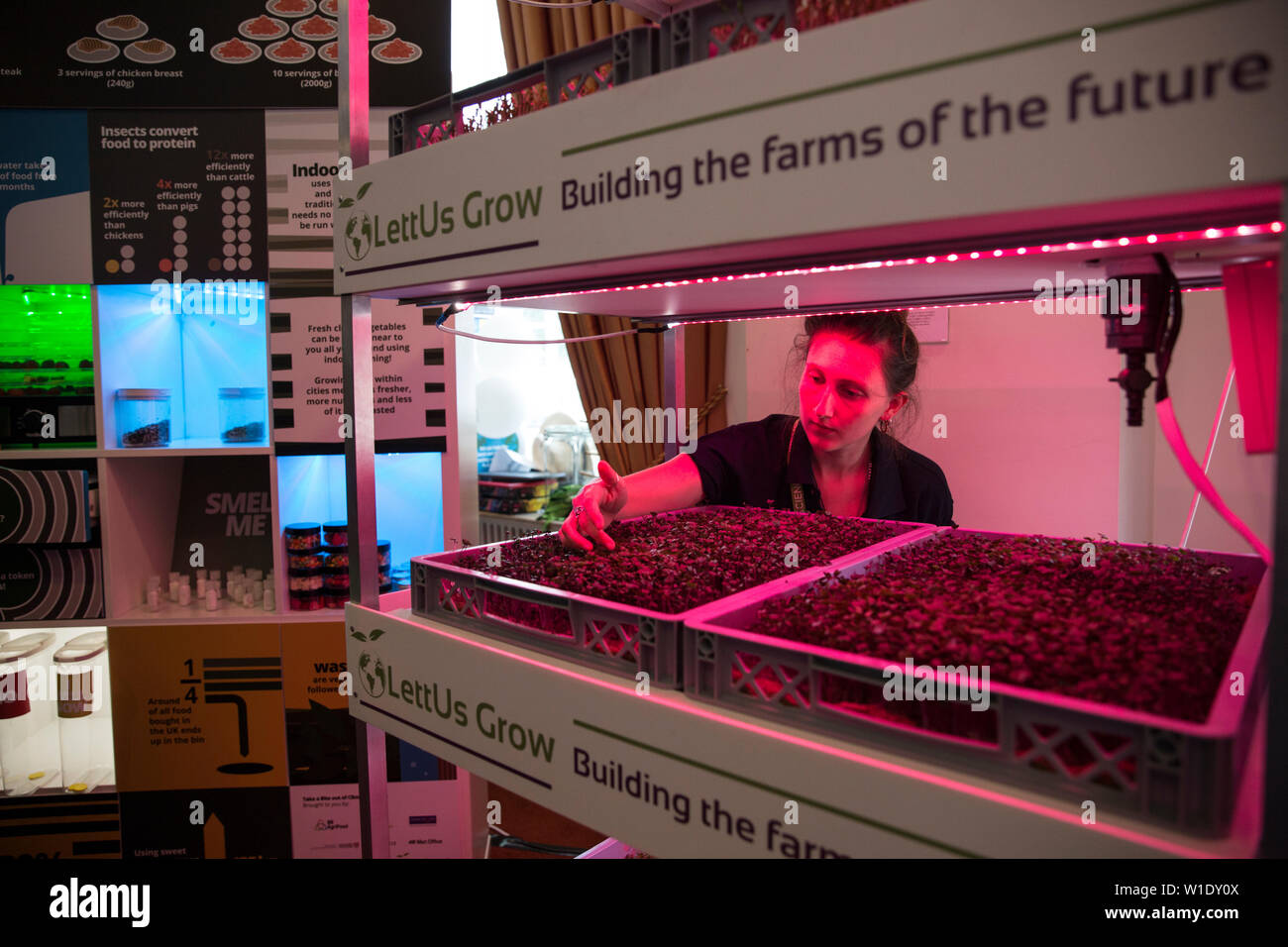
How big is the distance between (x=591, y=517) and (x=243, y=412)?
2018mm

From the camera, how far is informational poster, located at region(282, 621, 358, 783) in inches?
104

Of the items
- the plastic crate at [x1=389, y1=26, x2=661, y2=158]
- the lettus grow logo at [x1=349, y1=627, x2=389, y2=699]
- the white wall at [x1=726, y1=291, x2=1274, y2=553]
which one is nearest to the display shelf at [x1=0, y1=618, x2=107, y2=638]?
the lettus grow logo at [x1=349, y1=627, x2=389, y2=699]

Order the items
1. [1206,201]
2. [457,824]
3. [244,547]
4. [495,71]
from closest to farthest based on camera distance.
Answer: [1206,201], [457,824], [244,547], [495,71]

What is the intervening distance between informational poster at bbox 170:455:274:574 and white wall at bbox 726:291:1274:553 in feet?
8.04

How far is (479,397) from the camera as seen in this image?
4168 mm

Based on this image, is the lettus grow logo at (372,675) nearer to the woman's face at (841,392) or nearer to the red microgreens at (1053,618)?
the red microgreens at (1053,618)

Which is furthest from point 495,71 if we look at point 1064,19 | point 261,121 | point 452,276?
point 1064,19

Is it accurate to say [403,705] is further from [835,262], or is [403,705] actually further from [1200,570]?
[1200,570]

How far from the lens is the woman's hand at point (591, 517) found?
4.19 feet

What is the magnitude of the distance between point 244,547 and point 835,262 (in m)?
2.85

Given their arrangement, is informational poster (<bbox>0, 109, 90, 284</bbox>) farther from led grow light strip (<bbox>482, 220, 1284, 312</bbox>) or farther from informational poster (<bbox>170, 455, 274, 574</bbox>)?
led grow light strip (<bbox>482, 220, 1284, 312</bbox>)

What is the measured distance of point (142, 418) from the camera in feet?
8.81

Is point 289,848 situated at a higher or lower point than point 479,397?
lower

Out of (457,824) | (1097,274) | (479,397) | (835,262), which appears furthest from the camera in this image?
(479,397)
